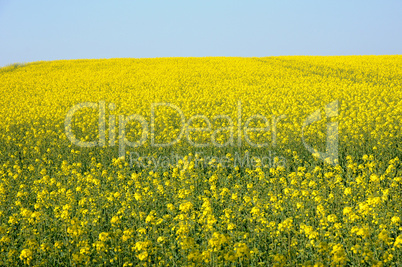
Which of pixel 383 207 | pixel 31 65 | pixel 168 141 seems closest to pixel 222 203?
pixel 383 207

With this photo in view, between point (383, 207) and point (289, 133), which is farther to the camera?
point (289, 133)

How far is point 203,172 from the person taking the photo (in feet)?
32.3

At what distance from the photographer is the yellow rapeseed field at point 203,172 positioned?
209 inches

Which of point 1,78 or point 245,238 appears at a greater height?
point 1,78

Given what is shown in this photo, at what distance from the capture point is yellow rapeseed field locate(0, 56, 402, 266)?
5301 millimetres

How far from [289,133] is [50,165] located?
7702mm

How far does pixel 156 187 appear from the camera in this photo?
8.37 m

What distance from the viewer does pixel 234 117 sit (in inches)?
629

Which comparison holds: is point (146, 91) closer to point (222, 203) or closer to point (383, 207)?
point (222, 203)

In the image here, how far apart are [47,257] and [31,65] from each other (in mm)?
40310

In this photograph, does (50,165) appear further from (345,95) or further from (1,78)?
(1,78)

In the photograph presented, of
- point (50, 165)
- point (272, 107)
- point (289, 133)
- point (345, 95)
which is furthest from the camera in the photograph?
point (345, 95)

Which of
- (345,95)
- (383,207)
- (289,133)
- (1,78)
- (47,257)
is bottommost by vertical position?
(47,257)

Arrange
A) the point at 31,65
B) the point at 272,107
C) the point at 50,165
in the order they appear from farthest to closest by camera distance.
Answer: the point at 31,65, the point at 272,107, the point at 50,165
